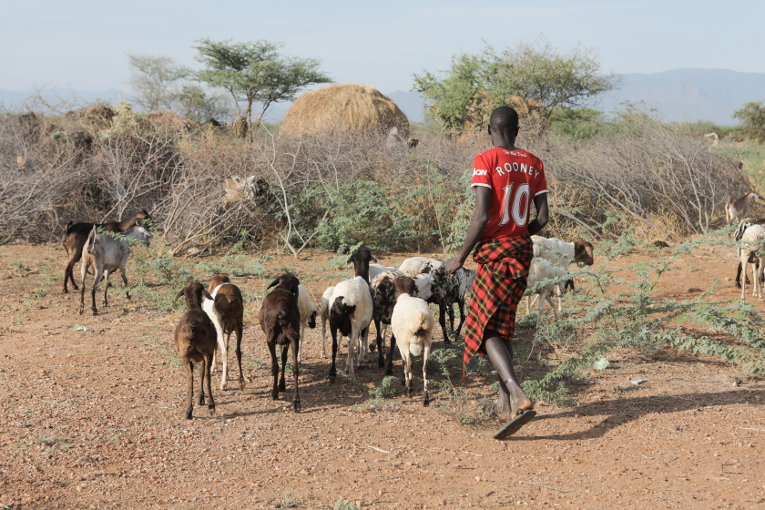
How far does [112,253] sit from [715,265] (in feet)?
31.7

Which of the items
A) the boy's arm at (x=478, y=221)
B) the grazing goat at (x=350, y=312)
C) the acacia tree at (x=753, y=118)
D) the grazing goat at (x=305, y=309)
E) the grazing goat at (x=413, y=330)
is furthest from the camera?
the acacia tree at (x=753, y=118)

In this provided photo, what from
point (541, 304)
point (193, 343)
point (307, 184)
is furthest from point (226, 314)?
point (307, 184)

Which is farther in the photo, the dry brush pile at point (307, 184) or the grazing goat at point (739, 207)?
the dry brush pile at point (307, 184)

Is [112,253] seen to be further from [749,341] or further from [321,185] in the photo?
[749,341]

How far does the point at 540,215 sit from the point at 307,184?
31.9ft

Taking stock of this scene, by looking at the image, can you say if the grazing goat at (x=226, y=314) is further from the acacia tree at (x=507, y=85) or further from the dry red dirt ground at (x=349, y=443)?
the acacia tree at (x=507, y=85)

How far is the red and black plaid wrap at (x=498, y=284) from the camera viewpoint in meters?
3.96

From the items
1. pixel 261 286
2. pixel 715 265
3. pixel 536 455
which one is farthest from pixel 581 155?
pixel 536 455

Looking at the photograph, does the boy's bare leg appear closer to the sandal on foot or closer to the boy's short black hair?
the sandal on foot

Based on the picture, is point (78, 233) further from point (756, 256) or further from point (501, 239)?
point (756, 256)

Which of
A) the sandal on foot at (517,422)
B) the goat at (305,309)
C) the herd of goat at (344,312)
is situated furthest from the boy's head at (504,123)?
the goat at (305,309)

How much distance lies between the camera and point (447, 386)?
516 cm

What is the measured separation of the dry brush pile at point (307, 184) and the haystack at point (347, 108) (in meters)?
7.68

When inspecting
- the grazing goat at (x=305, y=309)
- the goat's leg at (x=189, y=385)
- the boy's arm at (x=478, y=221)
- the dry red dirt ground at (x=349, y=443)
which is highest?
the boy's arm at (x=478, y=221)
